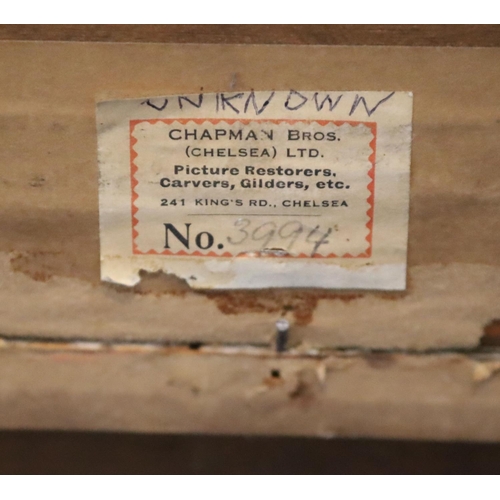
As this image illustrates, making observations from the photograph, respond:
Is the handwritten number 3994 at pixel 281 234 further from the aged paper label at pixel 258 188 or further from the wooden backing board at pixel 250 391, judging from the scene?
the wooden backing board at pixel 250 391

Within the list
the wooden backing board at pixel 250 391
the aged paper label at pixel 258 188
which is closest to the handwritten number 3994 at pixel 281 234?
the aged paper label at pixel 258 188

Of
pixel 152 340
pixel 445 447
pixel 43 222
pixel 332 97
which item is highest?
pixel 332 97

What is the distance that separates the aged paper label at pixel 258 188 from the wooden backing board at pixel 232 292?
0.5 inches

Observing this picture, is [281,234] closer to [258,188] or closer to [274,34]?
[258,188]

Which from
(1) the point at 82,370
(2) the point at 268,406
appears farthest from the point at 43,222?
(2) the point at 268,406

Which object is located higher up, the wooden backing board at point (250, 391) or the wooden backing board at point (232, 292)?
the wooden backing board at point (232, 292)

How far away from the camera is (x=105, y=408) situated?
1.57ft

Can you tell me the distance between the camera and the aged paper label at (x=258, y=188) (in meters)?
0.45

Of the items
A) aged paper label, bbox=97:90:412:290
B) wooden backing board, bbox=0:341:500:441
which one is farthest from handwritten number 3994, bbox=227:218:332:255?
wooden backing board, bbox=0:341:500:441

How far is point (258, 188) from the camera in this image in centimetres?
46

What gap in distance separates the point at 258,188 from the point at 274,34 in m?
0.14

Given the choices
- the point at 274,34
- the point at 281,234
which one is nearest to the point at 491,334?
the point at 281,234

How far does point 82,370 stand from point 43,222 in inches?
5.7

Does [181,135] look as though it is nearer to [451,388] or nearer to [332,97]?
[332,97]
